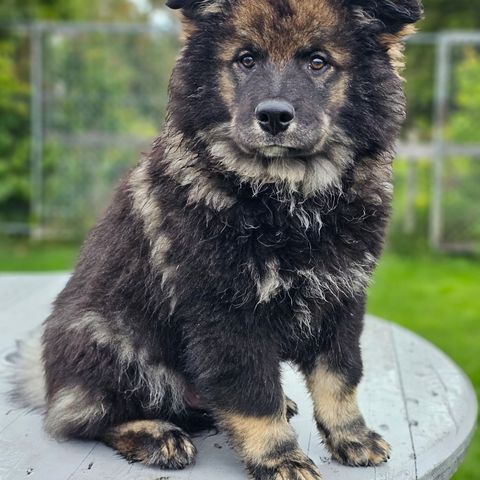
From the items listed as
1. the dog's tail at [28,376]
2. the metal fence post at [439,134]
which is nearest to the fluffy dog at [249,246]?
Result: the dog's tail at [28,376]

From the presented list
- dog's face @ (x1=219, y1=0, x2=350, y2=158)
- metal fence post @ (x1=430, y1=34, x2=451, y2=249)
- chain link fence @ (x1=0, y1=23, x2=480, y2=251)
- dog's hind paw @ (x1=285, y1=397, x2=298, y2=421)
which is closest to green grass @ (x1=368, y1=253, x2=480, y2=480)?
metal fence post @ (x1=430, y1=34, x2=451, y2=249)

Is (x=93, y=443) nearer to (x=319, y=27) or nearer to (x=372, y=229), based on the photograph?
(x=372, y=229)

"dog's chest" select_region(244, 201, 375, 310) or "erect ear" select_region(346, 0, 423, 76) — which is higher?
"erect ear" select_region(346, 0, 423, 76)

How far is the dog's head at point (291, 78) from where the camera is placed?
101 inches

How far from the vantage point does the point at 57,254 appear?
389 inches

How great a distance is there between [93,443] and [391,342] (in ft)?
6.86

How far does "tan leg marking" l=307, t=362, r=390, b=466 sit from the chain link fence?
7392 millimetres

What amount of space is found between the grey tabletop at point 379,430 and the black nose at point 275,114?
1.11 m

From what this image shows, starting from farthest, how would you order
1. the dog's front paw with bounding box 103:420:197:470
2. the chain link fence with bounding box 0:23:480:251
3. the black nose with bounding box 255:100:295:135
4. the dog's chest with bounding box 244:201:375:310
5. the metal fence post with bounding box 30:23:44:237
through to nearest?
the metal fence post with bounding box 30:23:44:237, the chain link fence with bounding box 0:23:480:251, the dog's front paw with bounding box 103:420:197:470, the dog's chest with bounding box 244:201:375:310, the black nose with bounding box 255:100:295:135

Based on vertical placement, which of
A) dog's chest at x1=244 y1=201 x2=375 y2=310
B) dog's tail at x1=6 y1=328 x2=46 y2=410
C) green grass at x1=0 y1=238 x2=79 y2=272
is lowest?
green grass at x1=0 y1=238 x2=79 y2=272

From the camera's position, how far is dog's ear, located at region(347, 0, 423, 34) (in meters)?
2.68

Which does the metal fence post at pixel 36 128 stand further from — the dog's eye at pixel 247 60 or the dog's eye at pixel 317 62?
the dog's eye at pixel 317 62

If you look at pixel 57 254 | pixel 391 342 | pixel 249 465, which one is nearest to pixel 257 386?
pixel 249 465

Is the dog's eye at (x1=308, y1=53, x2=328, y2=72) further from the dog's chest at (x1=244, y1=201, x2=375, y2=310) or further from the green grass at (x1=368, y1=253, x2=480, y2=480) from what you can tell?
the green grass at (x1=368, y1=253, x2=480, y2=480)
